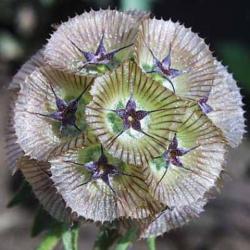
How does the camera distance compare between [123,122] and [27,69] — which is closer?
[123,122]

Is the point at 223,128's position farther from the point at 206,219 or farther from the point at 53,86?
the point at 206,219

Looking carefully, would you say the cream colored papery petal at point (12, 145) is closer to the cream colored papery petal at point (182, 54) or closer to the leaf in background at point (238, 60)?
the cream colored papery petal at point (182, 54)

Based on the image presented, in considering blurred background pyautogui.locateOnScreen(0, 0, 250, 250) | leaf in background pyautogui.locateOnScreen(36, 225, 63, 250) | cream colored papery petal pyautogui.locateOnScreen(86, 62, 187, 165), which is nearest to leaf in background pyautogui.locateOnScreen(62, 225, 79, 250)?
leaf in background pyautogui.locateOnScreen(36, 225, 63, 250)

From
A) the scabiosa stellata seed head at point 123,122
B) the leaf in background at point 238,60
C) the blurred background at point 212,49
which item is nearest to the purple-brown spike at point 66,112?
the scabiosa stellata seed head at point 123,122

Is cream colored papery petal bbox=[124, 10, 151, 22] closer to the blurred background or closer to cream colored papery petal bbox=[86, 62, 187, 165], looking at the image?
cream colored papery petal bbox=[86, 62, 187, 165]

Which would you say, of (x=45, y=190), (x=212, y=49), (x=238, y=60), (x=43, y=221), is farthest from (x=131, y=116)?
(x=212, y=49)

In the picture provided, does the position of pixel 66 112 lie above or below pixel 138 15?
below

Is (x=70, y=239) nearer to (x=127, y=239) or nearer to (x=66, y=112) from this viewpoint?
(x=127, y=239)
